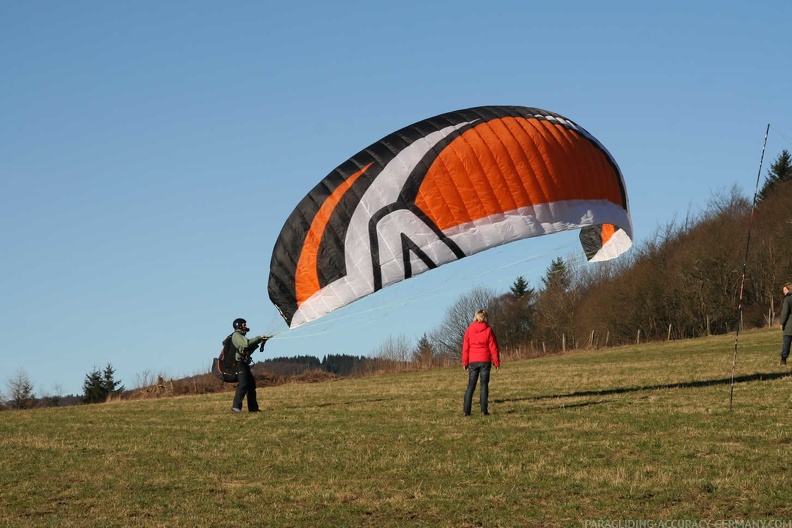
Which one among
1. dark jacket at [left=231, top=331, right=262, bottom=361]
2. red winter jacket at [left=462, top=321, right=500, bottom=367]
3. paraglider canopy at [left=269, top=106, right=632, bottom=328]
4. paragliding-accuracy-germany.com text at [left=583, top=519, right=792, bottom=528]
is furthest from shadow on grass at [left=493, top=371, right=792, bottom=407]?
paragliding-accuracy-germany.com text at [left=583, top=519, right=792, bottom=528]

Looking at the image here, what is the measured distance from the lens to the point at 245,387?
20.8 meters

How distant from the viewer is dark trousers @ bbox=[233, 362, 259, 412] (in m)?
20.6

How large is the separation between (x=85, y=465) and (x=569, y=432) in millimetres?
7422

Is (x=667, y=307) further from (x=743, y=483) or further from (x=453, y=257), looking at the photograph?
(x=743, y=483)

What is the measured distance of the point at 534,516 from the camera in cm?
962

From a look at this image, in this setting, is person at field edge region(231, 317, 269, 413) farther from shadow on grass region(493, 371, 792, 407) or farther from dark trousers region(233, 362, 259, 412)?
shadow on grass region(493, 371, 792, 407)

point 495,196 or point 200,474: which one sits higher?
point 495,196

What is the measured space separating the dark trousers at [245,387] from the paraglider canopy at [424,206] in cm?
303

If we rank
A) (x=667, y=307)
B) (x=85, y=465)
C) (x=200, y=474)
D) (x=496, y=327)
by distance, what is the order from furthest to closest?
(x=496, y=327), (x=667, y=307), (x=85, y=465), (x=200, y=474)

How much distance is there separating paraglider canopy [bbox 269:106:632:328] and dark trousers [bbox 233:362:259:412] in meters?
3.03

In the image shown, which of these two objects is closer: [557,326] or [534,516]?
[534,516]

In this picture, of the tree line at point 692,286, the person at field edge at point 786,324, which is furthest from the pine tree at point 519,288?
the person at field edge at point 786,324

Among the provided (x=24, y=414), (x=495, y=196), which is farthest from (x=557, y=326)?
(x=495, y=196)

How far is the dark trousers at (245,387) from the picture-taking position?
2059cm
